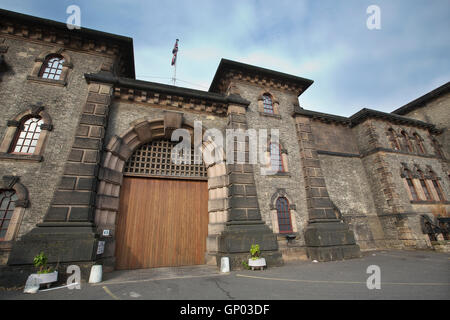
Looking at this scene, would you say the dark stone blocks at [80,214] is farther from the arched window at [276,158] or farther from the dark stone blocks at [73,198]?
the arched window at [276,158]

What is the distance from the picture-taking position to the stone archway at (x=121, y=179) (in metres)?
6.98

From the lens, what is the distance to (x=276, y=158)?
32.1ft

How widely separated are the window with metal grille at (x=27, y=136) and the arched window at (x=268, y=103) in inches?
395

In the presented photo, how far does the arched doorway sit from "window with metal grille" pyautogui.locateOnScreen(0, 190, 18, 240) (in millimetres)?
3073

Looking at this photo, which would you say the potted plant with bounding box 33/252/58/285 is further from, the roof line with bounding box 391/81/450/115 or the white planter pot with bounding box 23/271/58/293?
the roof line with bounding box 391/81/450/115

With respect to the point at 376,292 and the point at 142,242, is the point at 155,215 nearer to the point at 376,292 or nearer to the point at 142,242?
the point at 142,242

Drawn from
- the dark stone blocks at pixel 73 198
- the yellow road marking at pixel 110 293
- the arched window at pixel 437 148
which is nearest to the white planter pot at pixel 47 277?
the yellow road marking at pixel 110 293

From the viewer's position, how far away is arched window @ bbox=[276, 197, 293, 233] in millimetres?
8672

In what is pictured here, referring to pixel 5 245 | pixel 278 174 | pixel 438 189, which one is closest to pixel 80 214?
Answer: pixel 5 245

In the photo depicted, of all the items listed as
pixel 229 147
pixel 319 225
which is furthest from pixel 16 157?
pixel 319 225

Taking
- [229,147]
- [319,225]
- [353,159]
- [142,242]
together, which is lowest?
[142,242]

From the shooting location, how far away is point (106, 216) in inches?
279

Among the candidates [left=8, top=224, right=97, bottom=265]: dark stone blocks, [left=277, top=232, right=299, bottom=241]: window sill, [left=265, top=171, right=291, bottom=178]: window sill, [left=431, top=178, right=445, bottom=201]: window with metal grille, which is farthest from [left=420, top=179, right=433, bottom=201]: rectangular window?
[left=8, top=224, right=97, bottom=265]: dark stone blocks
